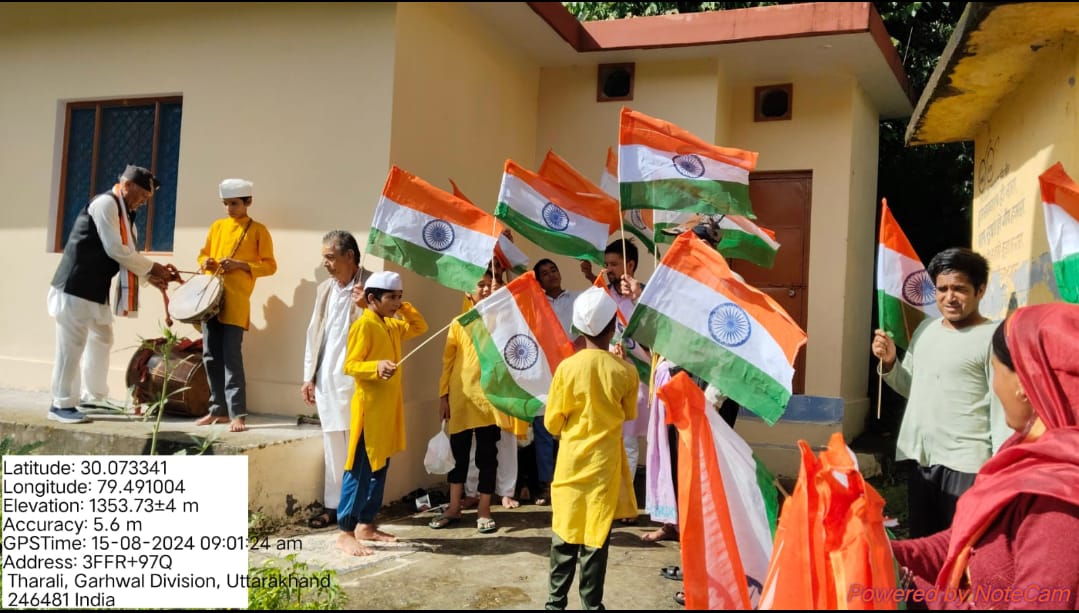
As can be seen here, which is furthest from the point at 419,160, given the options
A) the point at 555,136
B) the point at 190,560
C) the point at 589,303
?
the point at 190,560

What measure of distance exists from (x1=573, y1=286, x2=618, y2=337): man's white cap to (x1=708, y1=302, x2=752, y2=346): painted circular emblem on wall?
0.48m

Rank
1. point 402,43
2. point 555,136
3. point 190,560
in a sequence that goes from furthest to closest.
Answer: point 555,136, point 402,43, point 190,560

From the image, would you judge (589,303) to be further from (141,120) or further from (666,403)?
(141,120)

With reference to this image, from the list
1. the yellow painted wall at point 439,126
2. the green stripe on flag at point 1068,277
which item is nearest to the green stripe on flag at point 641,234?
the yellow painted wall at point 439,126

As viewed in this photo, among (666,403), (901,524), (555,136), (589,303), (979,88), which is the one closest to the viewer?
(666,403)

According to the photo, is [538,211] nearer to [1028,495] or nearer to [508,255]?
[508,255]

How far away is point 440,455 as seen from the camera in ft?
17.6

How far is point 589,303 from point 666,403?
95 centimetres

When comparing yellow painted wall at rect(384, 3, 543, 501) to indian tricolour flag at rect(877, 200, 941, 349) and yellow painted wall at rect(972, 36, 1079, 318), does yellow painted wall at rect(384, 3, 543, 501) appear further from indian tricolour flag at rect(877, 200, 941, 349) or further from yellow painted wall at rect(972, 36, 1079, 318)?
yellow painted wall at rect(972, 36, 1079, 318)

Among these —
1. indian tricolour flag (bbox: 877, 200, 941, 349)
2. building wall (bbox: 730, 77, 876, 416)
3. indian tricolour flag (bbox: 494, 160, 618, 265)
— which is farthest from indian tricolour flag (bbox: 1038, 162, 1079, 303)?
building wall (bbox: 730, 77, 876, 416)

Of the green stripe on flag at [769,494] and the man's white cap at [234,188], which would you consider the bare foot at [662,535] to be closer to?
the green stripe on flag at [769,494]

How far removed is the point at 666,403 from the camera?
9.23ft

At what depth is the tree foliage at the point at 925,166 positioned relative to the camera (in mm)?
8773

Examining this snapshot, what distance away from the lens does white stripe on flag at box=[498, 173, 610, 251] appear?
4773mm
